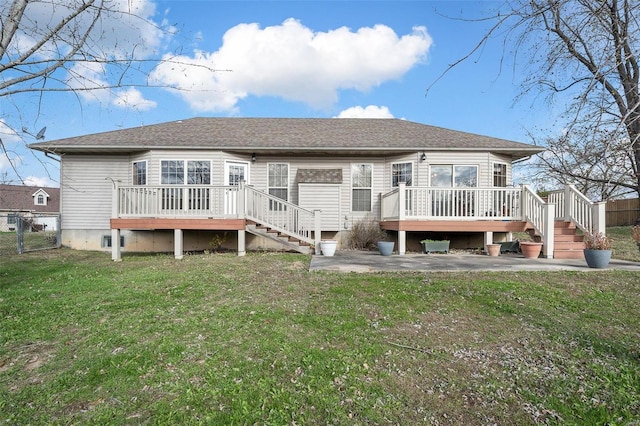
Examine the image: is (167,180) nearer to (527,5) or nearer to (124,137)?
(124,137)

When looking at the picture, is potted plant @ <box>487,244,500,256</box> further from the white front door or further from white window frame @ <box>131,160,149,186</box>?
white window frame @ <box>131,160,149,186</box>

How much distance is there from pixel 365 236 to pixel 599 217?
6.67m

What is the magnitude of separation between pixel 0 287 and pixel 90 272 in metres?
1.54

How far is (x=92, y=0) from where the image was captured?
3.71 m

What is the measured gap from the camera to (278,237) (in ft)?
34.1

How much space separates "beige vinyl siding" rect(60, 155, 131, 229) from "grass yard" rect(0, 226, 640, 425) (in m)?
6.51

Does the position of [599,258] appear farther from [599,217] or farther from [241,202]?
[241,202]

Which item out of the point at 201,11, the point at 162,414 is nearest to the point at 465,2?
the point at 162,414

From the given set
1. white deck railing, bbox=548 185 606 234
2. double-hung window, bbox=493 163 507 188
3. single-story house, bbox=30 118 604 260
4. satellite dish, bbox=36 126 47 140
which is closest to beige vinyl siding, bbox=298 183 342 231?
single-story house, bbox=30 118 604 260

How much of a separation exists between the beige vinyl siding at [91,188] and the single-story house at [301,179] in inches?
1.4

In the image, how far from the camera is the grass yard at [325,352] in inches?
105

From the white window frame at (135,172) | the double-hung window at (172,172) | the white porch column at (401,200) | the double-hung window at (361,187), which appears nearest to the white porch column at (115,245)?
the white window frame at (135,172)

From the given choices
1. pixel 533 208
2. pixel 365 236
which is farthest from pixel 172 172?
pixel 533 208

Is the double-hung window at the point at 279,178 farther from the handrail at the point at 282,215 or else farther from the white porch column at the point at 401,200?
the white porch column at the point at 401,200
